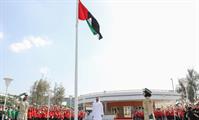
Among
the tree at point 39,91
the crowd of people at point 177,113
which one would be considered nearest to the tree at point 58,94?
the tree at point 39,91

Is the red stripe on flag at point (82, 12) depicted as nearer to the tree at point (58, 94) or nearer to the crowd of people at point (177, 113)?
the crowd of people at point (177, 113)

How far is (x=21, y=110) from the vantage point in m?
17.0

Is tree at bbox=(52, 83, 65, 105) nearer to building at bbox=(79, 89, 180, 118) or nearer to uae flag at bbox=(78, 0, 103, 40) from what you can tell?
building at bbox=(79, 89, 180, 118)

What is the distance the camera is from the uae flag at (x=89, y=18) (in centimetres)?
1054

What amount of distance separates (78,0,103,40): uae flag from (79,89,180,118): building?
28.3 meters

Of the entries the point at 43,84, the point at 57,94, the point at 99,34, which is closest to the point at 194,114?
the point at 99,34

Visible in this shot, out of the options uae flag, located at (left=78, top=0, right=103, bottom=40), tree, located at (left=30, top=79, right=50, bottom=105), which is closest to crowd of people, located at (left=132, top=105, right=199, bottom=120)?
uae flag, located at (left=78, top=0, right=103, bottom=40)

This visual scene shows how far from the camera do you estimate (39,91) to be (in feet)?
161

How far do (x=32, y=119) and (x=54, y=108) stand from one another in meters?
3.02

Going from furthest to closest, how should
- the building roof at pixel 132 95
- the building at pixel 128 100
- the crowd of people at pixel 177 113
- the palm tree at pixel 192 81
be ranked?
the palm tree at pixel 192 81 → the building at pixel 128 100 → the building roof at pixel 132 95 → the crowd of people at pixel 177 113

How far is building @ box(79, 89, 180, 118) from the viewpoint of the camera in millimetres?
39000

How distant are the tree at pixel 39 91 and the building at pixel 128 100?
11837 mm

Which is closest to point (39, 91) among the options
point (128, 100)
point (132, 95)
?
point (128, 100)

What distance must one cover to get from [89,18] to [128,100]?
99.7ft
